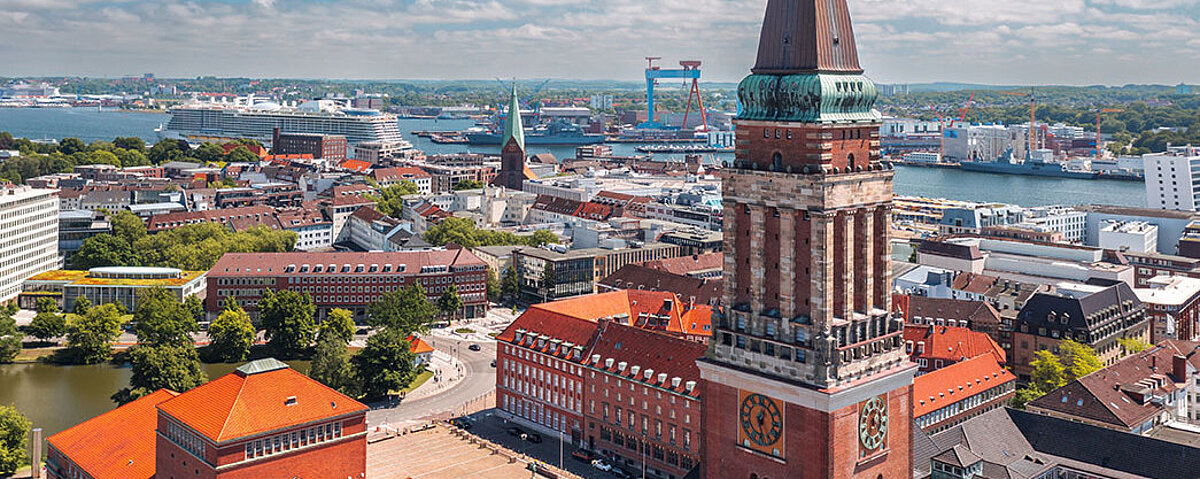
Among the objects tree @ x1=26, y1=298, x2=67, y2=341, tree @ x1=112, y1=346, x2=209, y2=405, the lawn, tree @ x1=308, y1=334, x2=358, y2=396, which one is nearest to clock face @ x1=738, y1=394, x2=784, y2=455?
tree @ x1=308, y1=334, x2=358, y2=396

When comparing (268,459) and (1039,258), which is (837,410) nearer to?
(268,459)

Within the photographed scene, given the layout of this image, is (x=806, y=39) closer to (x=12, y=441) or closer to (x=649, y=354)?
(x=649, y=354)

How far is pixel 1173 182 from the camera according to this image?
181 m

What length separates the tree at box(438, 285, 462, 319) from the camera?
11206 centimetres

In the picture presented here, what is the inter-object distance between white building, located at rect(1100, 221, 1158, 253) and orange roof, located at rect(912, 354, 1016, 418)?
6174cm

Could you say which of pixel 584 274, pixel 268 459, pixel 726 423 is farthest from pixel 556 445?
pixel 584 274

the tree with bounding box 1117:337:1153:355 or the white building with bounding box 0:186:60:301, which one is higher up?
the white building with bounding box 0:186:60:301

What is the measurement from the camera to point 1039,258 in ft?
391

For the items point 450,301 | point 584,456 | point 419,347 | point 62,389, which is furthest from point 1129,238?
point 62,389

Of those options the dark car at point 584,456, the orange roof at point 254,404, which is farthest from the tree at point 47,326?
the dark car at point 584,456

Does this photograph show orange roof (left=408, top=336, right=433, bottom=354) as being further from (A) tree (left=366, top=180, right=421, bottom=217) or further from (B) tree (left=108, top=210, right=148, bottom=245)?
(A) tree (left=366, top=180, right=421, bottom=217)

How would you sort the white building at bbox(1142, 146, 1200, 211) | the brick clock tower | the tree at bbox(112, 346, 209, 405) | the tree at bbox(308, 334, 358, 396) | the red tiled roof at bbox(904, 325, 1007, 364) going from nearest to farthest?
the brick clock tower → the tree at bbox(112, 346, 209, 405) → the red tiled roof at bbox(904, 325, 1007, 364) → the tree at bbox(308, 334, 358, 396) → the white building at bbox(1142, 146, 1200, 211)

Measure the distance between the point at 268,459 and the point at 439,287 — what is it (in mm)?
60230

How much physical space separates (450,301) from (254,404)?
55952mm
